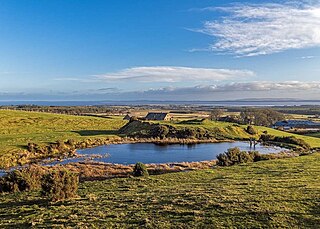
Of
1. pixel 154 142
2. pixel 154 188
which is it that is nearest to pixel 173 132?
pixel 154 142

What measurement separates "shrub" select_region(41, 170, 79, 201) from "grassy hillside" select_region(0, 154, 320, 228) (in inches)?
25.2

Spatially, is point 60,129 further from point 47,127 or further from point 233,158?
point 233,158

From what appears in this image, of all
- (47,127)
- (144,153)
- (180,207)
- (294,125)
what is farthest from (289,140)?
(294,125)

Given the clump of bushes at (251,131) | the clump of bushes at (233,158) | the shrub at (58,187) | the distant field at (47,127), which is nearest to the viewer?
the shrub at (58,187)

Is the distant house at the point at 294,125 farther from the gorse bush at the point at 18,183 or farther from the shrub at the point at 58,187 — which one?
the shrub at the point at 58,187

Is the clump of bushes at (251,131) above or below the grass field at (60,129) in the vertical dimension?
below

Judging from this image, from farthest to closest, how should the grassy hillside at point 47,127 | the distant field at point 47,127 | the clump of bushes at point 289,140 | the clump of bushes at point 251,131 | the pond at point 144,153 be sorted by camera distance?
1. the clump of bushes at point 251,131
2. the distant field at point 47,127
3. the grassy hillside at point 47,127
4. the clump of bushes at point 289,140
5. the pond at point 144,153

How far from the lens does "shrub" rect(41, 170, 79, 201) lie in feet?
52.6

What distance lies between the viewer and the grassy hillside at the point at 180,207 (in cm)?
1160

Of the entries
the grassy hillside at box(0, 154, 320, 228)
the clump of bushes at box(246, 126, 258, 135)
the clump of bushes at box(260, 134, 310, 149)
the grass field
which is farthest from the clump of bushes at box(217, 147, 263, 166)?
the clump of bushes at box(246, 126, 258, 135)

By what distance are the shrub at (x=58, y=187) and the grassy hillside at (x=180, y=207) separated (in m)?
0.64

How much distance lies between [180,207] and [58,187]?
22.9ft

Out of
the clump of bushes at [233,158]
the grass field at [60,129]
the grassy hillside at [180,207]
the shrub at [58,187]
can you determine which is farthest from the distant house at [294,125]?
the shrub at [58,187]

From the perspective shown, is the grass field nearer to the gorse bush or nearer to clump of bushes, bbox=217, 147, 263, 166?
the gorse bush
